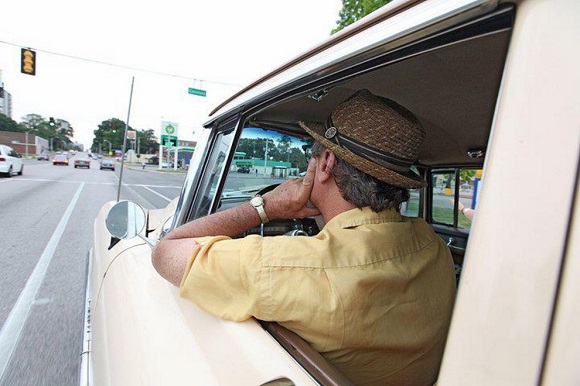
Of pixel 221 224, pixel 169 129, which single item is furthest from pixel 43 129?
pixel 221 224

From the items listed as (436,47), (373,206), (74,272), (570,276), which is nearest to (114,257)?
(373,206)

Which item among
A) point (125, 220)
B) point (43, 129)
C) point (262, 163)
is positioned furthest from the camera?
point (43, 129)

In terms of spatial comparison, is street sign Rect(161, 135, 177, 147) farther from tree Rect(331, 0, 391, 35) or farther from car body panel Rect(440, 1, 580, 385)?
car body panel Rect(440, 1, 580, 385)

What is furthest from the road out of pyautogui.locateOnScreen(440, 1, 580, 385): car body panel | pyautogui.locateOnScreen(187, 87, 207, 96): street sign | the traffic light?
pyautogui.locateOnScreen(187, 87, 207, 96): street sign

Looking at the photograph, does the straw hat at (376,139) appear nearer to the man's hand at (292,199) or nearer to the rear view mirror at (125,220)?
the man's hand at (292,199)

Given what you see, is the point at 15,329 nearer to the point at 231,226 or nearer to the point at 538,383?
the point at 231,226

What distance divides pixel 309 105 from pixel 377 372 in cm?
136

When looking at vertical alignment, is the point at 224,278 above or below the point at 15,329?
above

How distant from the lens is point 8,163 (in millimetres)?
17109

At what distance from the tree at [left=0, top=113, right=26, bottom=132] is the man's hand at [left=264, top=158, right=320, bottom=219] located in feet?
375

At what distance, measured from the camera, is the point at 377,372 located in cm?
102

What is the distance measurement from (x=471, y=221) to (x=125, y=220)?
1.68m

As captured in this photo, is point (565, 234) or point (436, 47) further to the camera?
point (436, 47)

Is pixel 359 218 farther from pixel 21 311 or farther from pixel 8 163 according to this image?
pixel 8 163
